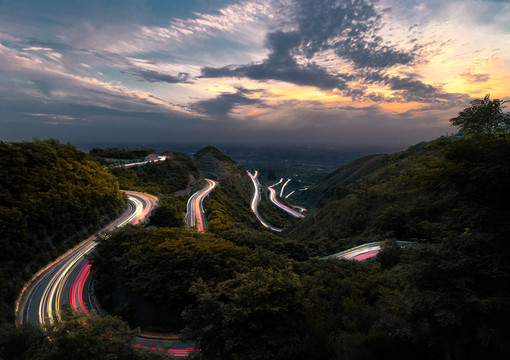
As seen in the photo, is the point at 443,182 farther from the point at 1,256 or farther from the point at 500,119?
the point at 1,256

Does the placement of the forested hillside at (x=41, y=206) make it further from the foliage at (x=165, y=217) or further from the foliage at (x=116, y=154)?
the foliage at (x=116, y=154)

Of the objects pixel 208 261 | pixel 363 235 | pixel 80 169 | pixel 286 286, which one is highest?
pixel 80 169

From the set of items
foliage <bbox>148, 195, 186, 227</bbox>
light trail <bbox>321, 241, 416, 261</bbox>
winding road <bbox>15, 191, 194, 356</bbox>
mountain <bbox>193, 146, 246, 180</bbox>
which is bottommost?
winding road <bbox>15, 191, 194, 356</bbox>

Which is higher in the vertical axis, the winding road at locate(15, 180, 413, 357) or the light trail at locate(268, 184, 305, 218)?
the winding road at locate(15, 180, 413, 357)

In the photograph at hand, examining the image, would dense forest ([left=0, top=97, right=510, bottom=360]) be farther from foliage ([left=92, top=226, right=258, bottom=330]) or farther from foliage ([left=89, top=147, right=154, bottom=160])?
foliage ([left=89, top=147, right=154, bottom=160])

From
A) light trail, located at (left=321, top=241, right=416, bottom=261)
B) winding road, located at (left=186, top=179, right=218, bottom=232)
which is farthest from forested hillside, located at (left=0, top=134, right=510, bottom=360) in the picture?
winding road, located at (left=186, top=179, right=218, bottom=232)

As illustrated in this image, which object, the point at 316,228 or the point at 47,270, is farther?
the point at 316,228

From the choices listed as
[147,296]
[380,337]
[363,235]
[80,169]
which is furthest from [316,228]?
[80,169]
